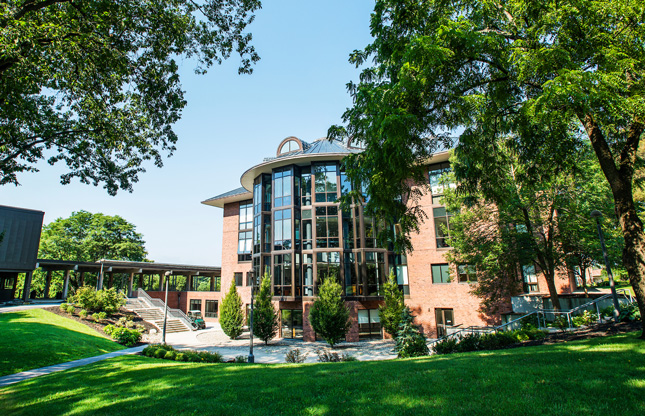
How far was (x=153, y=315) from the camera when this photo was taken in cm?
3075

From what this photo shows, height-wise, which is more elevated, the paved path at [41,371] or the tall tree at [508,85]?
the tall tree at [508,85]

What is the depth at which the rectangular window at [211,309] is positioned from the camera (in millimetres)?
37938

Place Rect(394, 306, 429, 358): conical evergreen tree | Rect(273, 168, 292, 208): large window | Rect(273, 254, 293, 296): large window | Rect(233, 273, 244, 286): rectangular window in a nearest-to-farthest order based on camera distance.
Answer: Rect(394, 306, 429, 358): conical evergreen tree, Rect(273, 254, 293, 296): large window, Rect(273, 168, 292, 208): large window, Rect(233, 273, 244, 286): rectangular window

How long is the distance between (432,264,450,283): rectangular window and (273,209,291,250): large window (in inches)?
428

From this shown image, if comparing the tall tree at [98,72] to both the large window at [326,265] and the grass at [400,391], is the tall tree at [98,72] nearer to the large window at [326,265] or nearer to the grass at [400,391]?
the grass at [400,391]

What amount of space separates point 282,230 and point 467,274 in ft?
44.7

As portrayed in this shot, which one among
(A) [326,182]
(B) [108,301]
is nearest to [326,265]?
(A) [326,182]

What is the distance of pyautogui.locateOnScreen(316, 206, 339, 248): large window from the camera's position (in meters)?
24.3

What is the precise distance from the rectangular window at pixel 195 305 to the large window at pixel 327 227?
21.9 m

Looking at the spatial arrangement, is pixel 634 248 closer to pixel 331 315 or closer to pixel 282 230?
pixel 331 315

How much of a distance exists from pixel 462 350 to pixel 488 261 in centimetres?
615

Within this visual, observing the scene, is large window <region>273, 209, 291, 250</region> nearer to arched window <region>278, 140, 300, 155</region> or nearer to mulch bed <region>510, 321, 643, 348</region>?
arched window <region>278, 140, 300, 155</region>

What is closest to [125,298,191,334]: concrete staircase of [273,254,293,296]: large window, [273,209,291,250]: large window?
[273,254,293,296]: large window

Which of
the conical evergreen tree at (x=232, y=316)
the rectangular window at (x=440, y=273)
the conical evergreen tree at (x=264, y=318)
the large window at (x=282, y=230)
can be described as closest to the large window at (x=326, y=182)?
the large window at (x=282, y=230)
